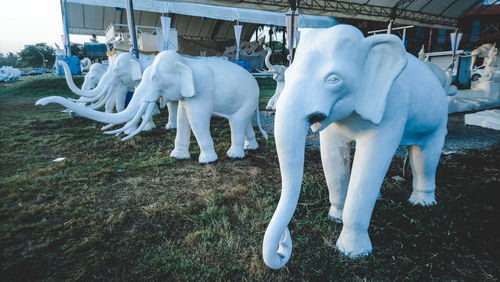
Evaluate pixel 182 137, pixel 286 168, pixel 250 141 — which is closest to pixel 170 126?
pixel 182 137

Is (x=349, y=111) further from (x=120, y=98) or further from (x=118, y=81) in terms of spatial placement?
(x=120, y=98)

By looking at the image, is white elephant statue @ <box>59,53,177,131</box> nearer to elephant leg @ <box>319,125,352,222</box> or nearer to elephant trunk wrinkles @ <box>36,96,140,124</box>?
elephant trunk wrinkles @ <box>36,96,140,124</box>

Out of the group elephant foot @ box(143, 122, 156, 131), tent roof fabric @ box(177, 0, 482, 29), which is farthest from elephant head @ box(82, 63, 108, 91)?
tent roof fabric @ box(177, 0, 482, 29)

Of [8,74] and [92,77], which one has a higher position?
[92,77]

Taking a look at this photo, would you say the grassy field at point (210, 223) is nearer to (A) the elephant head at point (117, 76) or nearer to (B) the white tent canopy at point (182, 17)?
(A) the elephant head at point (117, 76)

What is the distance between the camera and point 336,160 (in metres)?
1.89

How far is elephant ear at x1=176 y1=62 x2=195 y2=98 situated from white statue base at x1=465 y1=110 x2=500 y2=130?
568 cm

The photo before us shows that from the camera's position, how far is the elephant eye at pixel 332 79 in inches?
51.4

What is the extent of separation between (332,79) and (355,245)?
1047 mm

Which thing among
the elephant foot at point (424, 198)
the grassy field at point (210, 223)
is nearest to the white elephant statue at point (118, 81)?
the grassy field at point (210, 223)

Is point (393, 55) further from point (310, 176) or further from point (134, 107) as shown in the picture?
point (134, 107)

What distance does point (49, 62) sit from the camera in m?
44.8

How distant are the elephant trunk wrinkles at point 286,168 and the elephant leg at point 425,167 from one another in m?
1.32

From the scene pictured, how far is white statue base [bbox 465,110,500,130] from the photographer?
5.40 m
